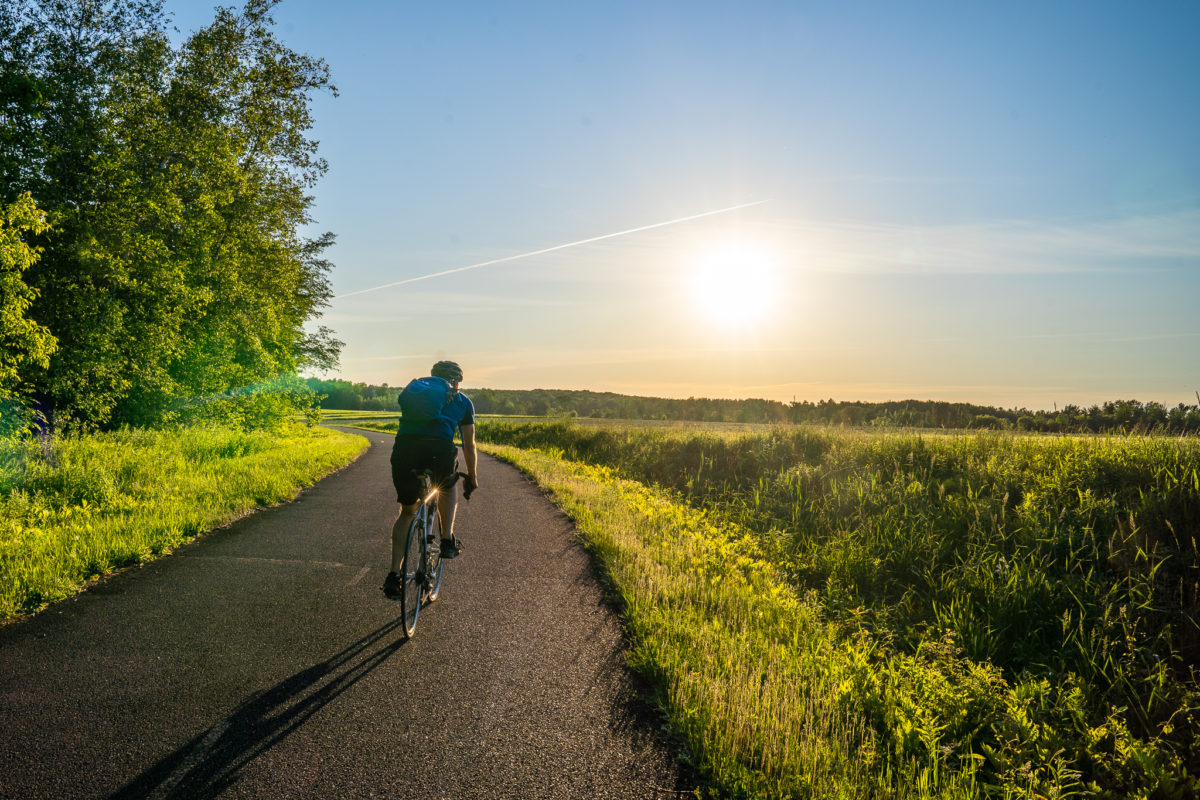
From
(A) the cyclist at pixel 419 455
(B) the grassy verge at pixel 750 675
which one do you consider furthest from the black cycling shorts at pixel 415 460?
(B) the grassy verge at pixel 750 675

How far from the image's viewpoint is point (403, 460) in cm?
542

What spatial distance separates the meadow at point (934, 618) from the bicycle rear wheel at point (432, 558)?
1.99 m

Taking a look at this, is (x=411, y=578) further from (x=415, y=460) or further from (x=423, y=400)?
(x=423, y=400)

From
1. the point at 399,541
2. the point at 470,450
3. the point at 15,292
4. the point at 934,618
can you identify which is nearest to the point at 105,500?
the point at 15,292

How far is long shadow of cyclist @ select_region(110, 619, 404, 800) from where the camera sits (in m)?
3.20

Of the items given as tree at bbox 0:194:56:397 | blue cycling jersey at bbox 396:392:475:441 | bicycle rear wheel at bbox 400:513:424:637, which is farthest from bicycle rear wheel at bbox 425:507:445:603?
tree at bbox 0:194:56:397

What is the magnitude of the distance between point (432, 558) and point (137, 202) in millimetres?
15513

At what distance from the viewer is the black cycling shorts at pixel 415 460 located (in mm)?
5402

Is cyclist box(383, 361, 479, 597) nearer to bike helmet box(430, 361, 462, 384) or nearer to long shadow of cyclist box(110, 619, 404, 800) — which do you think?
bike helmet box(430, 361, 462, 384)

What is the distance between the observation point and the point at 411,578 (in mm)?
5477

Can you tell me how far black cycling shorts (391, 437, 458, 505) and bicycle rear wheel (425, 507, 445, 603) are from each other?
1.92 feet

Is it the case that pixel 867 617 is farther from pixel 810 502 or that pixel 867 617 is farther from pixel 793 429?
pixel 793 429

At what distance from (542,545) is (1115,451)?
26.6 ft

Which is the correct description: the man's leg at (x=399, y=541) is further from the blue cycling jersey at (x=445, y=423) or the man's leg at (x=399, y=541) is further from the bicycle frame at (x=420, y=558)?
the blue cycling jersey at (x=445, y=423)
